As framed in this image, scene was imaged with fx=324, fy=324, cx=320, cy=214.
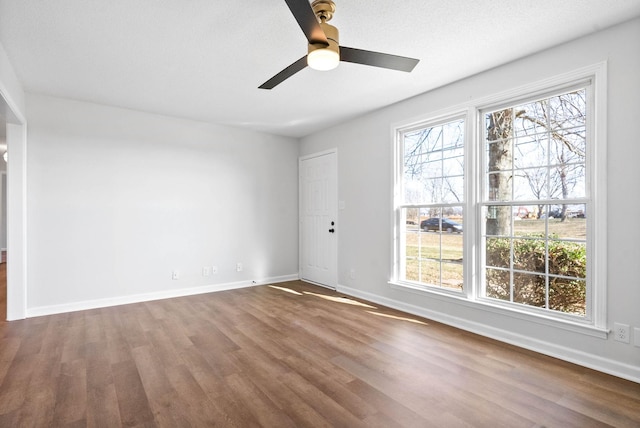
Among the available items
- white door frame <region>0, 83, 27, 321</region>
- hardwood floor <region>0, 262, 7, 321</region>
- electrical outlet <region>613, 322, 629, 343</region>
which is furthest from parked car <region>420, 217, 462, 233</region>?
hardwood floor <region>0, 262, 7, 321</region>

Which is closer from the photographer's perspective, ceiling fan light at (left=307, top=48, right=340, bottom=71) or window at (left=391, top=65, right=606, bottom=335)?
ceiling fan light at (left=307, top=48, right=340, bottom=71)

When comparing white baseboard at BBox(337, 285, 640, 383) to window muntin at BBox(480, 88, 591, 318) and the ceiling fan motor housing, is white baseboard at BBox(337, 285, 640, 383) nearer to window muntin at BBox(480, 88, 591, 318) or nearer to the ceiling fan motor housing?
window muntin at BBox(480, 88, 591, 318)

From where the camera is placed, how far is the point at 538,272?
9.29 ft

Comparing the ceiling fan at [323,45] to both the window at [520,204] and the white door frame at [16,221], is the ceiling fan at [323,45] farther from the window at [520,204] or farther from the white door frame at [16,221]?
the white door frame at [16,221]

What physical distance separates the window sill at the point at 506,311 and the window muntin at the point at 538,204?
115mm

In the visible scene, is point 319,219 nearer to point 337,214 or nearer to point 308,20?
point 337,214

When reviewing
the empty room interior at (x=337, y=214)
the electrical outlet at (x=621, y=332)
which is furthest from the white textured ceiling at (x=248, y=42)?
the electrical outlet at (x=621, y=332)

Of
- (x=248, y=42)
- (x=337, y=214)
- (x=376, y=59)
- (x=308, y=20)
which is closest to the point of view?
(x=308, y=20)

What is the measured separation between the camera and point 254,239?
209 inches

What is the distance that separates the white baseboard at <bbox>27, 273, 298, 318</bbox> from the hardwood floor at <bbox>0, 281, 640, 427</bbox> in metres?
0.18

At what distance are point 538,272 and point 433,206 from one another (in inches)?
47.2

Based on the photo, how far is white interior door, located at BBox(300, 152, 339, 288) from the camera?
502 centimetres

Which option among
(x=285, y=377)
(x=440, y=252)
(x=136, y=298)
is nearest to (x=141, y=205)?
(x=136, y=298)

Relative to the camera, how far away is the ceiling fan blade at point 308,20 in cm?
160
